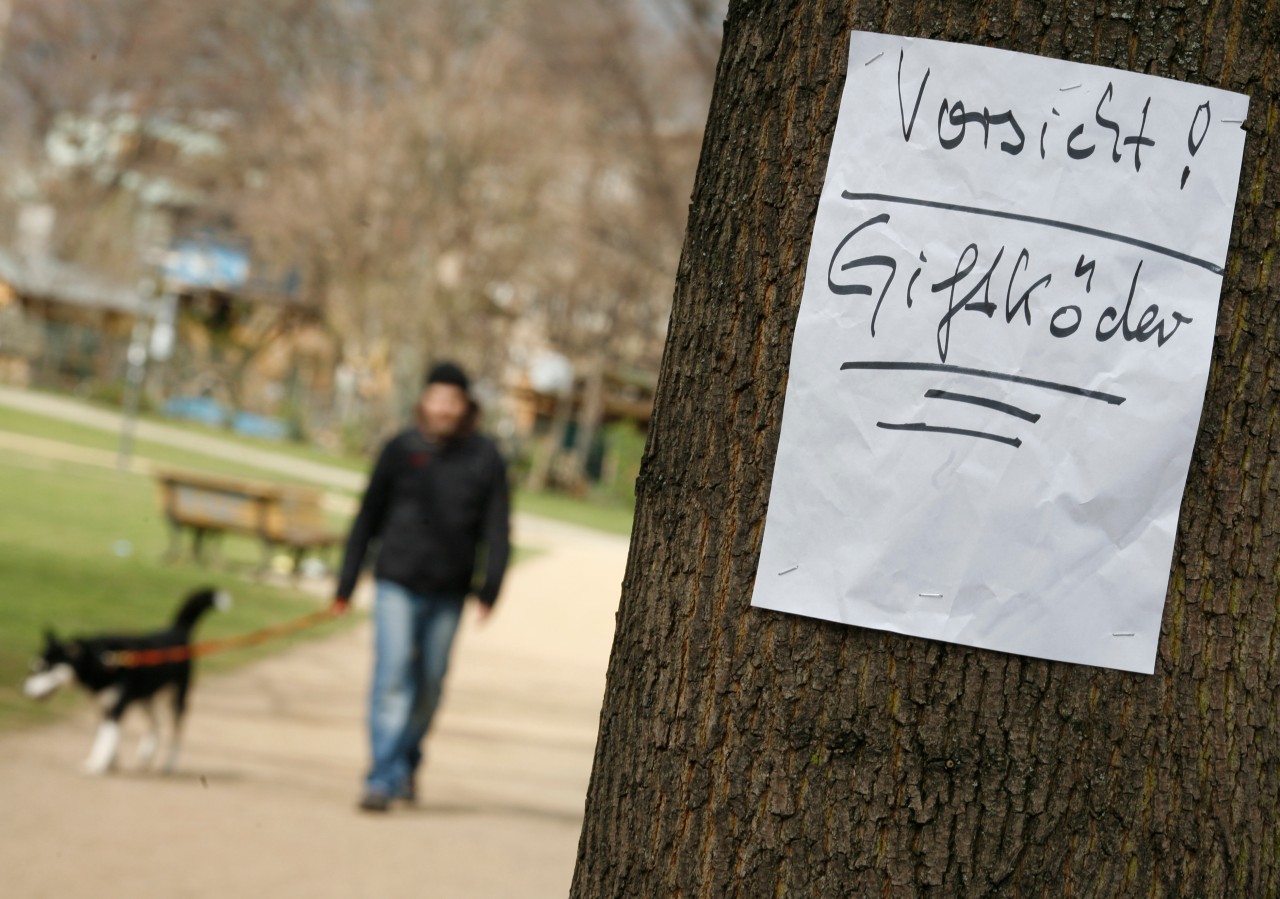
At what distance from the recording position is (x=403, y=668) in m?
7.43

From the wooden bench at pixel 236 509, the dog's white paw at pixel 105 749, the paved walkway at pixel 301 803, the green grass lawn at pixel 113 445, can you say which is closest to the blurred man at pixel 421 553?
the paved walkway at pixel 301 803

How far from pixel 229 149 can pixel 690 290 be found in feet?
177

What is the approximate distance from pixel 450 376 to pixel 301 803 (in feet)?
6.76

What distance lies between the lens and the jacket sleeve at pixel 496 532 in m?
7.59

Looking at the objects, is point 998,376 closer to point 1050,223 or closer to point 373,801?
point 1050,223

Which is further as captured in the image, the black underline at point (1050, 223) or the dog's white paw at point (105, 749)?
the dog's white paw at point (105, 749)

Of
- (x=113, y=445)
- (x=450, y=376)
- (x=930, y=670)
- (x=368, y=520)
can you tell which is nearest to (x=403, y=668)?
(x=368, y=520)

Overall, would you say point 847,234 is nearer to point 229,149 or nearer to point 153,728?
point 153,728

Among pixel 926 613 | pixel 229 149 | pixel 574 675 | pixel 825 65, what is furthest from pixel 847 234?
pixel 229 149

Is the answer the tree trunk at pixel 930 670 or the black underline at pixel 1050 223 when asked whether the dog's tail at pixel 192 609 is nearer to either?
the tree trunk at pixel 930 670

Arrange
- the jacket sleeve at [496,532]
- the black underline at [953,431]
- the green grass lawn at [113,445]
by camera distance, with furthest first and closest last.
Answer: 1. the green grass lawn at [113,445]
2. the jacket sleeve at [496,532]
3. the black underline at [953,431]

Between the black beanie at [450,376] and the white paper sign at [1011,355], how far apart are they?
18.7ft

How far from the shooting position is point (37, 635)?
10859 mm

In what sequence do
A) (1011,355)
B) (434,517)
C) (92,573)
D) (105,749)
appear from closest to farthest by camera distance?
(1011,355)
(434,517)
(105,749)
(92,573)
